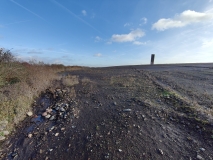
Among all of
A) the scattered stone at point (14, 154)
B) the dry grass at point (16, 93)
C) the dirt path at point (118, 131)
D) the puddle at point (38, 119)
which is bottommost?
the scattered stone at point (14, 154)

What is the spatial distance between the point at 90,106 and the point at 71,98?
1.32 metres

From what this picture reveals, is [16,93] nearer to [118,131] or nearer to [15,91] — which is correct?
[15,91]

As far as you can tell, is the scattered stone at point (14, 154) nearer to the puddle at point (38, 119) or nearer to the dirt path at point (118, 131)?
the dirt path at point (118, 131)

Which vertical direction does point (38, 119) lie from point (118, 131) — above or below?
below

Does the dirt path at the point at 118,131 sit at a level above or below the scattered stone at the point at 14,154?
above

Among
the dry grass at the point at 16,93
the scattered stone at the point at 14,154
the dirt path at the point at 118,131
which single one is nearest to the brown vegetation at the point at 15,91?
the dry grass at the point at 16,93

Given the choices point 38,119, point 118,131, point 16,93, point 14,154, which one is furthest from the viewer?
point 16,93

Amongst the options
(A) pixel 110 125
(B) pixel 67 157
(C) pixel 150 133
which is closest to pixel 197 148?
(C) pixel 150 133

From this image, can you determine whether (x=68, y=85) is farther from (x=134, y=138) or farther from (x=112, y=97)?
(x=134, y=138)

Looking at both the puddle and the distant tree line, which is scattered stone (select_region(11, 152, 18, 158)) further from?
the distant tree line

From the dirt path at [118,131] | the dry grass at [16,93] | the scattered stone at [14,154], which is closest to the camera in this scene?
the dirt path at [118,131]

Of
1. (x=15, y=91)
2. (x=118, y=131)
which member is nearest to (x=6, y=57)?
(x=15, y=91)

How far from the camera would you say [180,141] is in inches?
100


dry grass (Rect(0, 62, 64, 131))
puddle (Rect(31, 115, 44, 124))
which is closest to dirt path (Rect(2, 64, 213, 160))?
puddle (Rect(31, 115, 44, 124))
